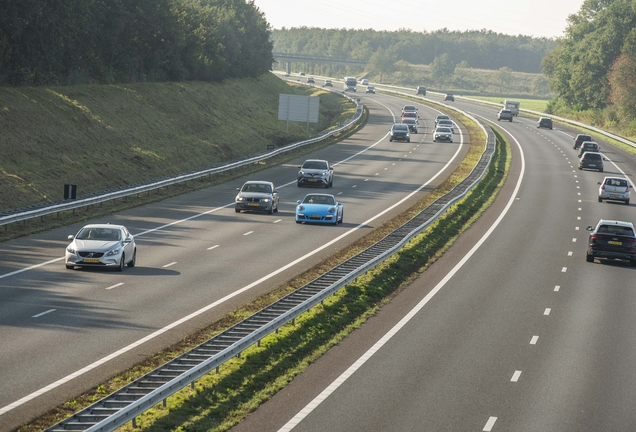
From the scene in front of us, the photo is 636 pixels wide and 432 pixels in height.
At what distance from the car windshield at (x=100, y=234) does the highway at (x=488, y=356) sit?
8413 millimetres

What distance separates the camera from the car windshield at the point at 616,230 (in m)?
34.3

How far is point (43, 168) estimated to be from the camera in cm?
4856

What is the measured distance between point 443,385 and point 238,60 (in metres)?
100

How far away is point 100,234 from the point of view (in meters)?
28.9

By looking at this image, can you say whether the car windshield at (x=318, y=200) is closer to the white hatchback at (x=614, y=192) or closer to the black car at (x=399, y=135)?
the white hatchback at (x=614, y=192)

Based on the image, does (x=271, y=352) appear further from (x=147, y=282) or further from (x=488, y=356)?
(x=147, y=282)

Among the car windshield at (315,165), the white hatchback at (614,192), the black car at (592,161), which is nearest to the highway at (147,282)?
the car windshield at (315,165)

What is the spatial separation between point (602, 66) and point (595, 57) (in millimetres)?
1557

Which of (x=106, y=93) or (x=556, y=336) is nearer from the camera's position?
(x=556, y=336)

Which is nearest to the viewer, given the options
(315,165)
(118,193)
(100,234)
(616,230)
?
(100,234)

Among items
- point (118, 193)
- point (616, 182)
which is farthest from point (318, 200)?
point (616, 182)

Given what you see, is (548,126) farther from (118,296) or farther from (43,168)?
(118,296)

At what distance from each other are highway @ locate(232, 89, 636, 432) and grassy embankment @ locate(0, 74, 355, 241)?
16.1 meters

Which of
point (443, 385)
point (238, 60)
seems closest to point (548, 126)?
point (238, 60)
